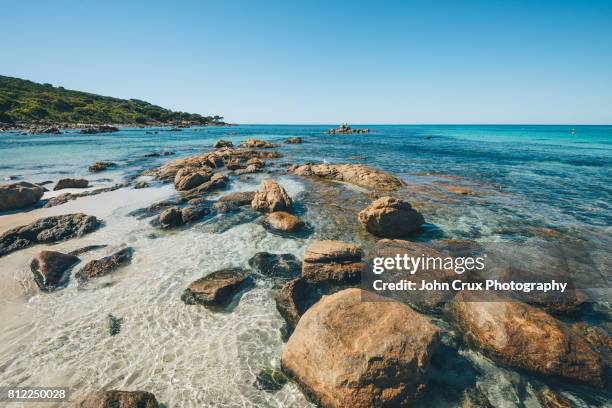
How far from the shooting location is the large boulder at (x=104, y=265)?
838 cm

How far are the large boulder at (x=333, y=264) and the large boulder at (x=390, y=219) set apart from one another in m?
2.77

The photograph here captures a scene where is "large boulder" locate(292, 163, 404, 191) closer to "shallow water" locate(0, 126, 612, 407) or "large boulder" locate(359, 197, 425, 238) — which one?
"shallow water" locate(0, 126, 612, 407)

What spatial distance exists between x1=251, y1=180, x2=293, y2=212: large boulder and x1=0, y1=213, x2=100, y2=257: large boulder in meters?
7.10

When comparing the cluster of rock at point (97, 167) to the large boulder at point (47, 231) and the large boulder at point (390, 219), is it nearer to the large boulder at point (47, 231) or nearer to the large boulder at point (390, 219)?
the large boulder at point (47, 231)

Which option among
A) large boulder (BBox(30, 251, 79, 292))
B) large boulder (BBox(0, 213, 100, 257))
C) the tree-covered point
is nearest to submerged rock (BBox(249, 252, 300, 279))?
large boulder (BBox(30, 251, 79, 292))

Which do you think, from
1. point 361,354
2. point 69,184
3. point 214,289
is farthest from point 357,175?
point 69,184

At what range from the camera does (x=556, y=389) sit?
4973mm

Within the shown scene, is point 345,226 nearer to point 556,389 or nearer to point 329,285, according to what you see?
point 329,285

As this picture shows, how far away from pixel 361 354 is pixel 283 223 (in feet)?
25.4

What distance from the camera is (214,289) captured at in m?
7.48

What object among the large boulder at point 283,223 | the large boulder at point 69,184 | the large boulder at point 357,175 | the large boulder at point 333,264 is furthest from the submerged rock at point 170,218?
the large boulder at point 357,175

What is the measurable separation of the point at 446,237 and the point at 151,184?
19.6 meters

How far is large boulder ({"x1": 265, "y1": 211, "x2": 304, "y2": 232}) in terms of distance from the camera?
1179cm

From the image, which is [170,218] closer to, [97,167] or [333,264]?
[333,264]
